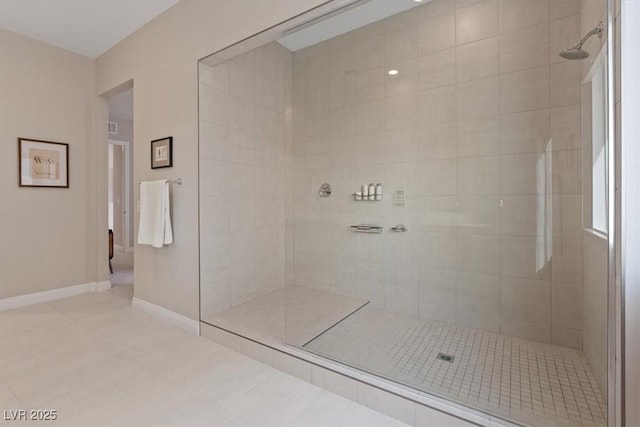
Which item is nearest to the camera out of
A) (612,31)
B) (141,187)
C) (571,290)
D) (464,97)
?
(612,31)

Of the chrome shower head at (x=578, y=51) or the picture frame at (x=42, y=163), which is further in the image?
the picture frame at (x=42, y=163)

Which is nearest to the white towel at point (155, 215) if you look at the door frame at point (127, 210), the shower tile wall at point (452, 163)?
the shower tile wall at point (452, 163)

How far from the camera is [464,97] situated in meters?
2.31

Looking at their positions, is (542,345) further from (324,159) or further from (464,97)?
(324,159)

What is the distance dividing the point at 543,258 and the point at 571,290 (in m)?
0.24

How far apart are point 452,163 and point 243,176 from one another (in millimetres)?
1849

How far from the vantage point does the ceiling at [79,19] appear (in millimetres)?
2504

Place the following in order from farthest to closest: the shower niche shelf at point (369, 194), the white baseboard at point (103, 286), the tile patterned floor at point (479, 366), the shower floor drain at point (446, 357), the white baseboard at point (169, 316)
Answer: the white baseboard at point (103, 286)
the shower niche shelf at point (369, 194)
the white baseboard at point (169, 316)
the shower floor drain at point (446, 357)
the tile patterned floor at point (479, 366)

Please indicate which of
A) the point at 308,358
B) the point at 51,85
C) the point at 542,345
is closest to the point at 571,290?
the point at 542,345

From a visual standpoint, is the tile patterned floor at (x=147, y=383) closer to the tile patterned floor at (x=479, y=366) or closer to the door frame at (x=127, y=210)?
the tile patterned floor at (x=479, y=366)

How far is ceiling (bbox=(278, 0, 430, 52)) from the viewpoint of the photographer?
2205mm

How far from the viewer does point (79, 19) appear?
2703 millimetres

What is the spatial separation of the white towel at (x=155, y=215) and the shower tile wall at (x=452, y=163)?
122 cm

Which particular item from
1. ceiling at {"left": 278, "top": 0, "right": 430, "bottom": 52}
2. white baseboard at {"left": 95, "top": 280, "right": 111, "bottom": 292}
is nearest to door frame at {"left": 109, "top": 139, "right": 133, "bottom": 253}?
white baseboard at {"left": 95, "top": 280, "right": 111, "bottom": 292}
